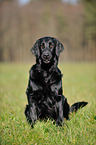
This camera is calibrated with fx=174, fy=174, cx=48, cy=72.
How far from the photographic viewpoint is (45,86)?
9.75 ft

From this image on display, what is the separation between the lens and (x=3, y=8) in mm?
40750

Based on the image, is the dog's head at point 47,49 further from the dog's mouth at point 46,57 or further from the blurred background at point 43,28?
the blurred background at point 43,28

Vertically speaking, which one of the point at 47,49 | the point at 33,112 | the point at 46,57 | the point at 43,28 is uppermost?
the point at 43,28

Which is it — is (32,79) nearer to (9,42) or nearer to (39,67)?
(39,67)

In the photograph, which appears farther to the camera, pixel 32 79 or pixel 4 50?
pixel 4 50

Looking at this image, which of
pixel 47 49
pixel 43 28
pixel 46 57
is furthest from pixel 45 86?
pixel 43 28

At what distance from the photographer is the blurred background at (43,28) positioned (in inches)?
1560

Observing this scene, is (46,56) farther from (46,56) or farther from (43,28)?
(43,28)

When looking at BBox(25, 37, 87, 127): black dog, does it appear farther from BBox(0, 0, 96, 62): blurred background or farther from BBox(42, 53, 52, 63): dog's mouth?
BBox(0, 0, 96, 62): blurred background

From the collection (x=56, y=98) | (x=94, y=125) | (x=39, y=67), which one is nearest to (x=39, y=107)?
(x=56, y=98)

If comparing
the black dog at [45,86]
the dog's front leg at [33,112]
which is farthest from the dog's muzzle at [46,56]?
the dog's front leg at [33,112]

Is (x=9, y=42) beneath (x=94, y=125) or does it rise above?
above

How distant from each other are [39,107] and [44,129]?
0.41 meters

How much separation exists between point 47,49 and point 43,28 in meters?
37.9
